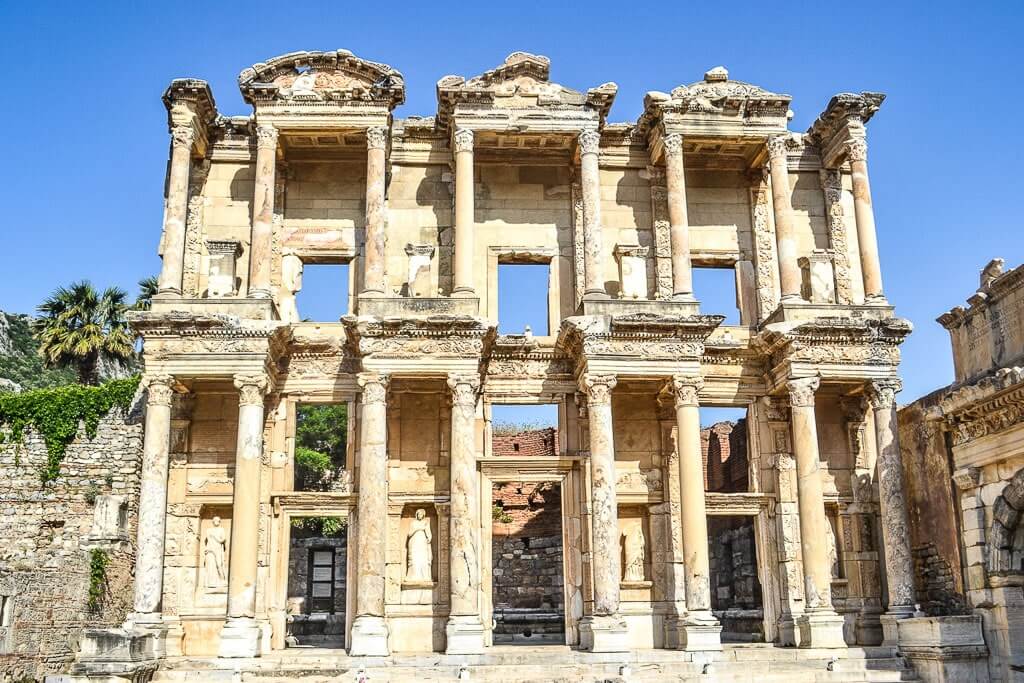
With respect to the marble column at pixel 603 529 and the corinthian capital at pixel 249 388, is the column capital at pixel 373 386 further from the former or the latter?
the marble column at pixel 603 529

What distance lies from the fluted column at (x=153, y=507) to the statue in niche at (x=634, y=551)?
27.2 ft

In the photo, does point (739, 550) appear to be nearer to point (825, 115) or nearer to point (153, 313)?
point (825, 115)

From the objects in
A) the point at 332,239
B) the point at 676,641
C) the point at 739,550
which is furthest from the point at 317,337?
the point at 739,550

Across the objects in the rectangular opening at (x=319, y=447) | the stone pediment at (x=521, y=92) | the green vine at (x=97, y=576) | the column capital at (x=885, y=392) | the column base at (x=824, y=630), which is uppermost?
the stone pediment at (x=521, y=92)

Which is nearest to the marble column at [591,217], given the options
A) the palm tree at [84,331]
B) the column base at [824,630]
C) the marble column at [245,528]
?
the marble column at [245,528]

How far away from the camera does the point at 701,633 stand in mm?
17406

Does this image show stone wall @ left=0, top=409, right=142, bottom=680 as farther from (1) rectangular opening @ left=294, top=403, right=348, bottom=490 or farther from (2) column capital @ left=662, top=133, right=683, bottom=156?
(1) rectangular opening @ left=294, top=403, right=348, bottom=490

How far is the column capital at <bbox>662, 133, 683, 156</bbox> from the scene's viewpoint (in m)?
20.2

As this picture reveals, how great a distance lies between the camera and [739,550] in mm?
26188

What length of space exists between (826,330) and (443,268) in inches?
291

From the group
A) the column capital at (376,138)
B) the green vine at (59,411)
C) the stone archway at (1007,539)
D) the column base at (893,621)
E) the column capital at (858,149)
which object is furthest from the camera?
the green vine at (59,411)

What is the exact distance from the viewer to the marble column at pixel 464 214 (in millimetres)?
19156

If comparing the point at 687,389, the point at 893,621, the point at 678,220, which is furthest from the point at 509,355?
the point at 893,621

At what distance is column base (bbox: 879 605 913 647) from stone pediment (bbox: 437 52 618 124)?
10.7 meters
